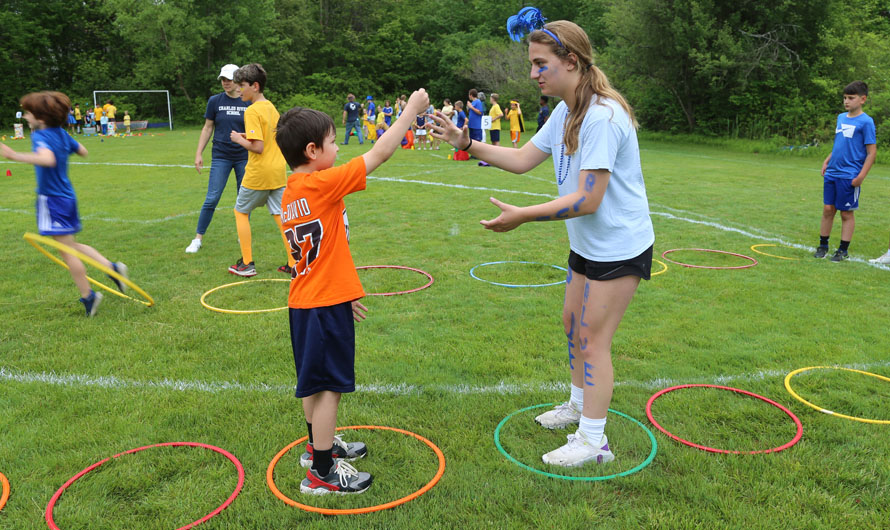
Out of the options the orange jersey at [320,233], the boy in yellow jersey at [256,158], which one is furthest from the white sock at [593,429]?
the boy in yellow jersey at [256,158]

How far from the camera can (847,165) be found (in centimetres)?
813

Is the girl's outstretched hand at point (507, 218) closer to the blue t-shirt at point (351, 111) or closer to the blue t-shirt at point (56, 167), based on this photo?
the blue t-shirt at point (56, 167)

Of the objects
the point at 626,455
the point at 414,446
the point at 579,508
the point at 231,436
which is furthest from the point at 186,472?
the point at 626,455

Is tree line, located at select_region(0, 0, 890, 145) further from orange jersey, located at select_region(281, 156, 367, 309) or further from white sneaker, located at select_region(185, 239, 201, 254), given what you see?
orange jersey, located at select_region(281, 156, 367, 309)

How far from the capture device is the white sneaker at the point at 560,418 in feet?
12.6

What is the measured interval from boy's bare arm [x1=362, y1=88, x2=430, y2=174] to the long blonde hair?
0.65 m

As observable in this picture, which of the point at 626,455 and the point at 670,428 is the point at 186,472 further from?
the point at 670,428

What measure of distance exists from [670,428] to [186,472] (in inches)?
110

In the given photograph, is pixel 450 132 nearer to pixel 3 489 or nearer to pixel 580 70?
pixel 580 70

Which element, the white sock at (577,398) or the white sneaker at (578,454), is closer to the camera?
the white sneaker at (578,454)

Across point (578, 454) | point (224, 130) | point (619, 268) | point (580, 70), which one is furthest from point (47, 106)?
point (578, 454)

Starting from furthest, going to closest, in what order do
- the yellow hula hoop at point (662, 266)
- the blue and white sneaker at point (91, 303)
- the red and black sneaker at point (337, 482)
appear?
the yellow hula hoop at point (662, 266), the blue and white sneaker at point (91, 303), the red and black sneaker at point (337, 482)

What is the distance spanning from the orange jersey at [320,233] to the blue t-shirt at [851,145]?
24.3ft

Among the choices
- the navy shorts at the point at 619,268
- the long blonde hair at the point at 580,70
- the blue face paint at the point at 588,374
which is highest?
the long blonde hair at the point at 580,70
